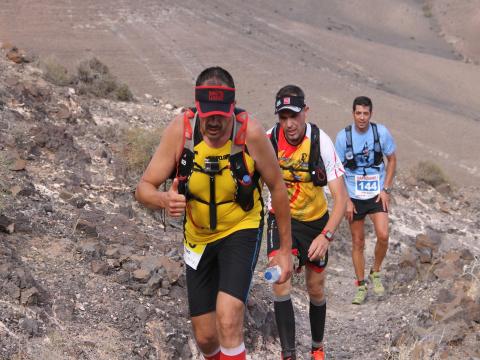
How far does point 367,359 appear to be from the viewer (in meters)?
6.07

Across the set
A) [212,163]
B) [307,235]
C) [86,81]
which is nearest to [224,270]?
[212,163]

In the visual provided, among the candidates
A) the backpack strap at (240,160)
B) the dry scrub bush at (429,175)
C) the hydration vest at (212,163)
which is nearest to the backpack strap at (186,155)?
the hydration vest at (212,163)

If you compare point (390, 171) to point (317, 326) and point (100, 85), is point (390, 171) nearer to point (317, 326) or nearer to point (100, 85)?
point (317, 326)

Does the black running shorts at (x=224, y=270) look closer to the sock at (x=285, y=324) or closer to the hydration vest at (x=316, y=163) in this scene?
the sock at (x=285, y=324)

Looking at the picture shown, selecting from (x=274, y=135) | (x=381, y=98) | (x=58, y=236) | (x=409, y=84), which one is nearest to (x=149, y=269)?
(x=58, y=236)

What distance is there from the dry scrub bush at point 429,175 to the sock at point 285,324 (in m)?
9.42

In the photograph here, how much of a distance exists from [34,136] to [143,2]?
24615 millimetres

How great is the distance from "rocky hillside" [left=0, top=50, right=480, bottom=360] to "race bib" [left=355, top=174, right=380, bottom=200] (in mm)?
1117

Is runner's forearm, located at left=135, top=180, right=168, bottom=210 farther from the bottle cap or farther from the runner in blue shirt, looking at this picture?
the runner in blue shirt

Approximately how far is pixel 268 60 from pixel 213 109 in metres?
24.3

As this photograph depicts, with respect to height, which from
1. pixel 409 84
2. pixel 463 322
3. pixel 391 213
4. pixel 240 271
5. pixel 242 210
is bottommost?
pixel 409 84

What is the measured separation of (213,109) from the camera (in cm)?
392

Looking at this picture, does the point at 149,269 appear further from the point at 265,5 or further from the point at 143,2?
the point at 265,5

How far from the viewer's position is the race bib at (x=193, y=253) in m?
4.38
